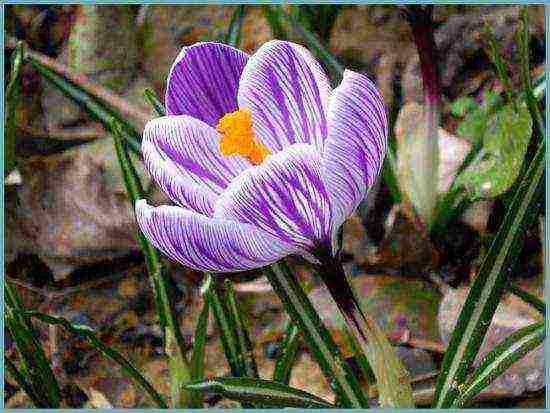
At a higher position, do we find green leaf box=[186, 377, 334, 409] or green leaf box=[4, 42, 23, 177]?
green leaf box=[4, 42, 23, 177]

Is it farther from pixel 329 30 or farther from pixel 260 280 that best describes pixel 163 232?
pixel 329 30

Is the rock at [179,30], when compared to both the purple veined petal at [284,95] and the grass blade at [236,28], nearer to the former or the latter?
the grass blade at [236,28]

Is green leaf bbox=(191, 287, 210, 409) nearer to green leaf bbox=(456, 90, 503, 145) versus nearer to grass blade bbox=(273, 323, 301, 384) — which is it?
grass blade bbox=(273, 323, 301, 384)

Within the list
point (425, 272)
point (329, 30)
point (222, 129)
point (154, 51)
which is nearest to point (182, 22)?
point (154, 51)

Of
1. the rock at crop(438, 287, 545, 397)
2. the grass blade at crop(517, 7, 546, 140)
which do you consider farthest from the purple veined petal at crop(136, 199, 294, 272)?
the rock at crop(438, 287, 545, 397)

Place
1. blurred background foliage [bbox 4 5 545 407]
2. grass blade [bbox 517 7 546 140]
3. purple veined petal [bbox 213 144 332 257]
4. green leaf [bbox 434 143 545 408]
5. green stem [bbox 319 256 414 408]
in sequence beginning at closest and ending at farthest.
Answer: purple veined petal [bbox 213 144 332 257] < green stem [bbox 319 256 414 408] < green leaf [bbox 434 143 545 408] < grass blade [bbox 517 7 546 140] < blurred background foliage [bbox 4 5 545 407]

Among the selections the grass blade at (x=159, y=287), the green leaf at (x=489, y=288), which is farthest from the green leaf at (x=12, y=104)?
the green leaf at (x=489, y=288)

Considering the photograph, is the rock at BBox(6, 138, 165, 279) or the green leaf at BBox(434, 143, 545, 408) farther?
the rock at BBox(6, 138, 165, 279)

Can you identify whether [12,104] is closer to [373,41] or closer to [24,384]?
[24,384]

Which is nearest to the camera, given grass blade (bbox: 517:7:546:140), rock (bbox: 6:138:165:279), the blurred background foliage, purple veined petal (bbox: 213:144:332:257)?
purple veined petal (bbox: 213:144:332:257)
